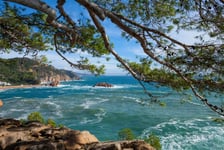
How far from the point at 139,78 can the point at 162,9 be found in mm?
1305

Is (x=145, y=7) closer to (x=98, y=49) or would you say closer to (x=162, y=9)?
(x=162, y=9)

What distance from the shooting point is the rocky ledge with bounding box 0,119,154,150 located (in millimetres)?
3775

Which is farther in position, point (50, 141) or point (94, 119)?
point (94, 119)

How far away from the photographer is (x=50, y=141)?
13.4 ft

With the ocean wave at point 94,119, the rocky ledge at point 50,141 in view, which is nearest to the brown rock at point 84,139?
the rocky ledge at point 50,141

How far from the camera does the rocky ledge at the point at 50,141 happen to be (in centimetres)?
378

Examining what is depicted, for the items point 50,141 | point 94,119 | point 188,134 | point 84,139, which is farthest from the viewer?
point 94,119

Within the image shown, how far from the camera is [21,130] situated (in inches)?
187

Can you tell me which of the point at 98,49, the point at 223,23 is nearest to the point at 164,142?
the point at 98,49

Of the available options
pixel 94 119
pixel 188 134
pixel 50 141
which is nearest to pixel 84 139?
pixel 50 141

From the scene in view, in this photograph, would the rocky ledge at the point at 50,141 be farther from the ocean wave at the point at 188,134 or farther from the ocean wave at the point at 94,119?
the ocean wave at the point at 94,119

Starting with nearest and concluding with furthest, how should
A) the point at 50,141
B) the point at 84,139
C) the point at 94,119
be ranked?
the point at 50,141, the point at 84,139, the point at 94,119

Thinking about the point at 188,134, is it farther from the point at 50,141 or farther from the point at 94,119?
the point at 50,141

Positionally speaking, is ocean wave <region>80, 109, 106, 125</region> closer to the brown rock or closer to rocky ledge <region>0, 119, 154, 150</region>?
rocky ledge <region>0, 119, 154, 150</region>
